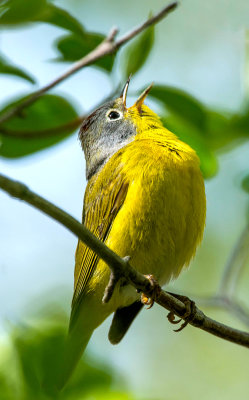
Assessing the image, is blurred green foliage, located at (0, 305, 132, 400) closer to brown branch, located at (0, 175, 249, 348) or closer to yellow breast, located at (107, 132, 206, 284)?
brown branch, located at (0, 175, 249, 348)

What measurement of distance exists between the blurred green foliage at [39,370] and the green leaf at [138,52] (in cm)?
184

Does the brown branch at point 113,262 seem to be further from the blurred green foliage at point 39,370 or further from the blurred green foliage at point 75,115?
the blurred green foliage at point 75,115

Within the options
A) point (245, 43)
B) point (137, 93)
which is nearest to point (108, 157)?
point (137, 93)

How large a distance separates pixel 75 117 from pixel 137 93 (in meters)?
0.70

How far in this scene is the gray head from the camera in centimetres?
539

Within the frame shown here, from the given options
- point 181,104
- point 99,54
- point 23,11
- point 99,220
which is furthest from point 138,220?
point 23,11

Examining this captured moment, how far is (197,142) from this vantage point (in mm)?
4336

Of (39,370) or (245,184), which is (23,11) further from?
(245,184)

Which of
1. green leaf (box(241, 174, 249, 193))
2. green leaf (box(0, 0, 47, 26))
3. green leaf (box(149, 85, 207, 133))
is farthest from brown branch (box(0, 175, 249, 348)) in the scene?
green leaf (box(0, 0, 47, 26))

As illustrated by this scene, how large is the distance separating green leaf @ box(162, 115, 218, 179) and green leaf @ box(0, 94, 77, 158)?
76 cm

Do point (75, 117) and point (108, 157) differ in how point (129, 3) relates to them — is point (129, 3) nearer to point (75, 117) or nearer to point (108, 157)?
point (108, 157)

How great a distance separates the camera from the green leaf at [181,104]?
13.3ft

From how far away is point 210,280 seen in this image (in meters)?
9.35

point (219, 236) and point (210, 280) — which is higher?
point (219, 236)
